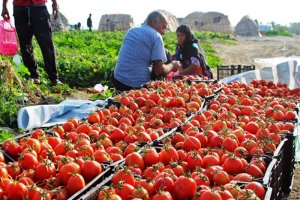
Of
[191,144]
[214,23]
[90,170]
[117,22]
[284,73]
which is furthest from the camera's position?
[214,23]

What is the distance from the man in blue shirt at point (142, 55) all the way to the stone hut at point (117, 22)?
43857 millimetres

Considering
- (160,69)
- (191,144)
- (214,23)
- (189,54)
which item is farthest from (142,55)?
(214,23)

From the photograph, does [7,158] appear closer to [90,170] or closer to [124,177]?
[90,170]

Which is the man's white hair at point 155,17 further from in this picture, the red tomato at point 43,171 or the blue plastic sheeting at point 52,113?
the red tomato at point 43,171

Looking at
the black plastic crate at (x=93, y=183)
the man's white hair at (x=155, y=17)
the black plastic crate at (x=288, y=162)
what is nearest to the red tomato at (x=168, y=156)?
the black plastic crate at (x=93, y=183)

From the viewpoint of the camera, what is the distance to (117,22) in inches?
2012

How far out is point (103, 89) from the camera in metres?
9.45

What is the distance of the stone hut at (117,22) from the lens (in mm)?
50688

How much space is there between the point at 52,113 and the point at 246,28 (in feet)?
173

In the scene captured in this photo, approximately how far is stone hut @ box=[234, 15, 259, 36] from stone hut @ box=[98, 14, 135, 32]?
1403 cm

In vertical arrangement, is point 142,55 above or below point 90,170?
above

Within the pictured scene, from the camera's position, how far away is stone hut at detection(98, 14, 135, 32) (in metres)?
50.7

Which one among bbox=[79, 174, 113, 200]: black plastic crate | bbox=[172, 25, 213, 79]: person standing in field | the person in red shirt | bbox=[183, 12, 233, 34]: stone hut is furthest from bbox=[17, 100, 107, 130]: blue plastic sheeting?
bbox=[183, 12, 233, 34]: stone hut

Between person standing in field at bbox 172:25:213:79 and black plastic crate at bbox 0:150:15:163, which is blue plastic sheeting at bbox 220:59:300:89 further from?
black plastic crate at bbox 0:150:15:163
